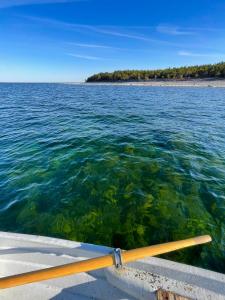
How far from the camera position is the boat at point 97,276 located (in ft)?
9.18

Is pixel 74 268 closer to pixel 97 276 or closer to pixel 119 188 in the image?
pixel 97 276

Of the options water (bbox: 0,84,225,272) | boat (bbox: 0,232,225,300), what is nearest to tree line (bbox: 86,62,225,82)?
water (bbox: 0,84,225,272)

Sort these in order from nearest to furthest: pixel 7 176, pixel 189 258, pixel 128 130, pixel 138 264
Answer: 1. pixel 138 264
2. pixel 189 258
3. pixel 7 176
4. pixel 128 130

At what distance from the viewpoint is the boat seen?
2.80 m

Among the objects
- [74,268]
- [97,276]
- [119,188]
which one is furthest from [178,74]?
[74,268]

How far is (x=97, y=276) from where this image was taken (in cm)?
330

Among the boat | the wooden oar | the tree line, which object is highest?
the wooden oar

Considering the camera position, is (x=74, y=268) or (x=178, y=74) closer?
(x=74, y=268)

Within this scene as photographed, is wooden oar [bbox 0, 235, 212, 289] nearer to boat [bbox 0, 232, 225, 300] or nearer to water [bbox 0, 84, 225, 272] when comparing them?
boat [bbox 0, 232, 225, 300]

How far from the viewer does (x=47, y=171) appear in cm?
798

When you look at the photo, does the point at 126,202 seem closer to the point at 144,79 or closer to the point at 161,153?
the point at 161,153

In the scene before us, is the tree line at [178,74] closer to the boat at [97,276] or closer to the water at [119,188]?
the water at [119,188]

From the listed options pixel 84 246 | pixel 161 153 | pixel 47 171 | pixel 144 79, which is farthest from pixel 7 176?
pixel 144 79

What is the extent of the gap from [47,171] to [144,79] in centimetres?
12157
